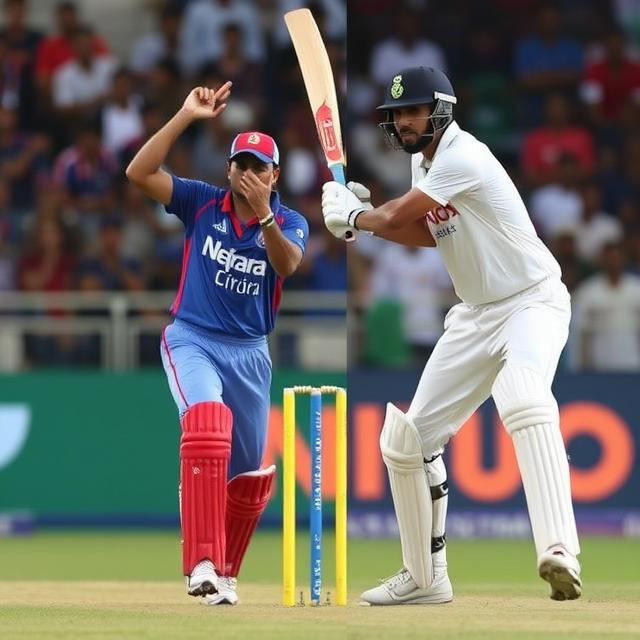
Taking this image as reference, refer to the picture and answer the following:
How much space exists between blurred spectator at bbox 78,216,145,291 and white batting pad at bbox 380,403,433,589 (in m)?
5.89

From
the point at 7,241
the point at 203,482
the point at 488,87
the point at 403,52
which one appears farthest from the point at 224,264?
the point at 488,87

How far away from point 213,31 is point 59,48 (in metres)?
1.34

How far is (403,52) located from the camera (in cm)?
1439

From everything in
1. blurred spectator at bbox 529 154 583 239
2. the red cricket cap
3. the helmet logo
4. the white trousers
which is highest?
blurred spectator at bbox 529 154 583 239

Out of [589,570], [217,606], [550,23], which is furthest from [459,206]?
[550,23]

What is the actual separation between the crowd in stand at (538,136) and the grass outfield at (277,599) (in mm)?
1735

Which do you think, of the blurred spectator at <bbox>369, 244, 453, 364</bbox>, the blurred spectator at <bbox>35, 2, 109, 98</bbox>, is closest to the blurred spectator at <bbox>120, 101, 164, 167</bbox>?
the blurred spectator at <bbox>35, 2, 109, 98</bbox>

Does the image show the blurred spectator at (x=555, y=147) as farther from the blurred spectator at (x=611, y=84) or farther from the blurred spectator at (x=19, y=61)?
the blurred spectator at (x=19, y=61)

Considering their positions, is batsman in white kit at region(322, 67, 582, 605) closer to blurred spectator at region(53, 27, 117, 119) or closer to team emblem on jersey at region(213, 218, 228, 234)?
team emblem on jersey at region(213, 218, 228, 234)

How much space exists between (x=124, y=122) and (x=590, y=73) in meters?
4.23

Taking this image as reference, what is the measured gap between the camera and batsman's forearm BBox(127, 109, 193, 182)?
244 inches

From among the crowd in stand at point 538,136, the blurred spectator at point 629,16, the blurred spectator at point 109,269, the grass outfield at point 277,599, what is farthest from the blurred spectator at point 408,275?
the blurred spectator at point 629,16

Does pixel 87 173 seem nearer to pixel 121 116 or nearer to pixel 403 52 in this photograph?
pixel 121 116

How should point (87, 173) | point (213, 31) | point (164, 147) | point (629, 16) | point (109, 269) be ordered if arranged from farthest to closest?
1. point (629, 16)
2. point (213, 31)
3. point (87, 173)
4. point (109, 269)
5. point (164, 147)
